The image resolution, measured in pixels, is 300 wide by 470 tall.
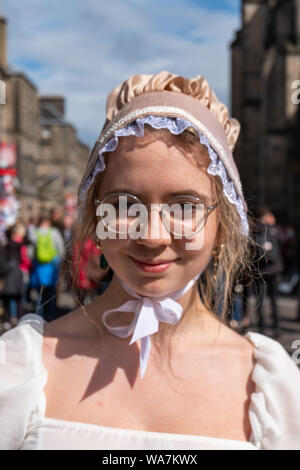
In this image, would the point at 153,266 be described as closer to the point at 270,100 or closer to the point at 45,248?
the point at 45,248

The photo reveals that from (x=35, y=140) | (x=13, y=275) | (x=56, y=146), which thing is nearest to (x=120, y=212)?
(x=13, y=275)

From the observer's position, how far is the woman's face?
129cm

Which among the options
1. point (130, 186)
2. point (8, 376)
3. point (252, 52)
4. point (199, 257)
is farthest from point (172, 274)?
point (252, 52)

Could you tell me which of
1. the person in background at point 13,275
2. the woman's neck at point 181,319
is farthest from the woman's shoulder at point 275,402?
the person in background at point 13,275

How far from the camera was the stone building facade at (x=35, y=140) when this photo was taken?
124ft

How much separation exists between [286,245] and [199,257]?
544 inches

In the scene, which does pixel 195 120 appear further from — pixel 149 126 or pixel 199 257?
pixel 199 257

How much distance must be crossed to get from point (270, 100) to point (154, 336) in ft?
81.5

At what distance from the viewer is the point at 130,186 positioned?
130 cm

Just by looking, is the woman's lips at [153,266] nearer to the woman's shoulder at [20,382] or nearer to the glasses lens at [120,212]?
the glasses lens at [120,212]

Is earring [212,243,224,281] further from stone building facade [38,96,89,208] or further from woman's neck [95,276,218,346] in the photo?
stone building facade [38,96,89,208]

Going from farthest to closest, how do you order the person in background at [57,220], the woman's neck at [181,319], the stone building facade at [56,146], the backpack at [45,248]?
the stone building facade at [56,146], the person in background at [57,220], the backpack at [45,248], the woman's neck at [181,319]

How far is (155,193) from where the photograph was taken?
1.29 meters
